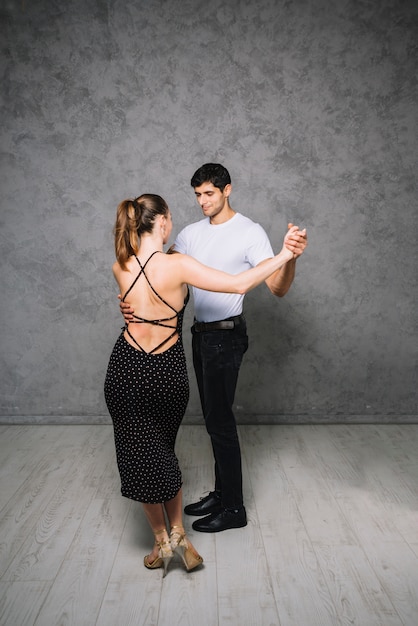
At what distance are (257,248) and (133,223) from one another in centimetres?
68

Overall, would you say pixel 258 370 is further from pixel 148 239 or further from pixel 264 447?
pixel 148 239

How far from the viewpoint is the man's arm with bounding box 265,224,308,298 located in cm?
232

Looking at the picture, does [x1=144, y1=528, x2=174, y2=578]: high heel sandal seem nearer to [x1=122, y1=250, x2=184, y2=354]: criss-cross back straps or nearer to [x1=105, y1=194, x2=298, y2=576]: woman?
[x1=105, y1=194, x2=298, y2=576]: woman

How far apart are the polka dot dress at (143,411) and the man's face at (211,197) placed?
0.76m

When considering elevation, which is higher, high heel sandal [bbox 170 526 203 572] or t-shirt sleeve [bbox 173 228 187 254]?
t-shirt sleeve [bbox 173 228 187 254]

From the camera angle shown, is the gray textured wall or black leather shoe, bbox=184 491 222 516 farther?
the gray textured wall

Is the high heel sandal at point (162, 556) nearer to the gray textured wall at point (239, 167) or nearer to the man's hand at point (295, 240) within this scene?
the man's hand at point (295, 240)

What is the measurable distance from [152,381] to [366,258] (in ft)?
8.06

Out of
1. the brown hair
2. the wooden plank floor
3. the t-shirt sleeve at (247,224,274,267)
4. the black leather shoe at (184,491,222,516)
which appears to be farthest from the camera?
the black leather shoe at (184,491,222,516)

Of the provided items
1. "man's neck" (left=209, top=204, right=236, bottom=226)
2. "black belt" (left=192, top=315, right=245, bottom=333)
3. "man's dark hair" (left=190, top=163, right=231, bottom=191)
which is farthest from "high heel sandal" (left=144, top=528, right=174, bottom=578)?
"man's dark hair" (left=190, top=163, right=231, bottom=191)

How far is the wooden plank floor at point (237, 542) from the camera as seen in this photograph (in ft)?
6.98

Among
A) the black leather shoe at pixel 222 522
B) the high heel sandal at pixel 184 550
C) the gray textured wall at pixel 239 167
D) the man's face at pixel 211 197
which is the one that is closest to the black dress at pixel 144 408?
the high heel sandal at pixel 184 550

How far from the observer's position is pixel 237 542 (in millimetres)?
2646

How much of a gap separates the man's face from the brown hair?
474 mm
